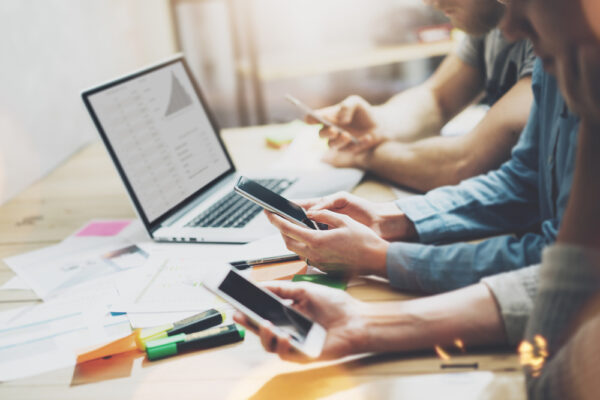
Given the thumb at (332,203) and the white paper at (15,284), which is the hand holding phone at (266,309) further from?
the white paper at (15,284)

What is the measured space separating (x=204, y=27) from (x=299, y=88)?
2.34ft

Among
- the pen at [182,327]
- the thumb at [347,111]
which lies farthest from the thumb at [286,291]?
the thumb at [347,111]

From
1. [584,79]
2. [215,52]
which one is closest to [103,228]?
[584,79]

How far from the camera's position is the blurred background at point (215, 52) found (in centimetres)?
155

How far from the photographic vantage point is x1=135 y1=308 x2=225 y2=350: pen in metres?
0.75

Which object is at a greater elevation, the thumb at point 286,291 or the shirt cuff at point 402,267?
the thumb at point 286,291

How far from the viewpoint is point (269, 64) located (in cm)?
314

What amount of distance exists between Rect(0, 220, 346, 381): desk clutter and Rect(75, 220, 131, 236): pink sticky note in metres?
0.03

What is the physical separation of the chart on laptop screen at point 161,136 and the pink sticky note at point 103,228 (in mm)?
136

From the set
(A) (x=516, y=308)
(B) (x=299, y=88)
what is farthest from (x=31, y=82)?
(B) (x=299, y=88)

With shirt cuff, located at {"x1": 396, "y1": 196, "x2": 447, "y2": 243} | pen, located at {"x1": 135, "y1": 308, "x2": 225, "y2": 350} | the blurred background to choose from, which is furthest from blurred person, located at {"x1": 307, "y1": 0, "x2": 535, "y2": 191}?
the blurred background

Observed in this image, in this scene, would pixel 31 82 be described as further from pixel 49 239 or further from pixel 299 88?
pixel 299 88

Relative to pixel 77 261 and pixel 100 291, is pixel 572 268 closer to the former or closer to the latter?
pixel 100 291

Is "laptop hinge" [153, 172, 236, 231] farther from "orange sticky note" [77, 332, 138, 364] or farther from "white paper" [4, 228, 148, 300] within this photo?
"orange sticky note" [77, 332, 138, 364]
